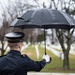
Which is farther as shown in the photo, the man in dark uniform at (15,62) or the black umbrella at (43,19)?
the black umbrella at (43,19)

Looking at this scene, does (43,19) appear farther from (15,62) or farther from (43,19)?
(15,62)

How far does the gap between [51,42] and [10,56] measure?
11416cm

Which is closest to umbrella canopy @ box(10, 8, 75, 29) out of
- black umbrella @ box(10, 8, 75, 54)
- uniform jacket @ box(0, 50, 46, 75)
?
black umbrella @ box(10, 8, 75, 54)

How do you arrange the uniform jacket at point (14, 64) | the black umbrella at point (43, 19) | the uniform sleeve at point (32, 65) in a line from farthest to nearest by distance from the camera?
the black umbrella at point (43, 19)
the uniform sleeve at point (32, 65)
the uniform jacket at point (14, 64)

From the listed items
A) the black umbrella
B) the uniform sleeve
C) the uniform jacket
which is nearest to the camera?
the uniform jacket

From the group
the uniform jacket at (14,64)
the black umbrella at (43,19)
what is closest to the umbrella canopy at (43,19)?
the black umbrella at (43,19)

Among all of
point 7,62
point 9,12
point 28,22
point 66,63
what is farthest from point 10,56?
point 9,12

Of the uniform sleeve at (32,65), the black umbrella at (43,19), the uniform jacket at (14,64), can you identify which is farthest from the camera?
the black umbrella at (43,19)

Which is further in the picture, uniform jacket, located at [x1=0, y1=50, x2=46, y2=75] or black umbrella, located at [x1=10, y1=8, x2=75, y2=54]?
black umbrella, located at [x1=10, y1=8, x2=75, y2=54]

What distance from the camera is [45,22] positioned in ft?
20.8

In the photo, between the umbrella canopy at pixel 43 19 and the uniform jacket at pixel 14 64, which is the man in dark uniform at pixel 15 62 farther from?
the umbrella canopy at pixel 43 19

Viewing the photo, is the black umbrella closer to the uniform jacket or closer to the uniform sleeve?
the uniform sleeve

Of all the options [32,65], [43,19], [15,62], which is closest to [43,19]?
[43,19]

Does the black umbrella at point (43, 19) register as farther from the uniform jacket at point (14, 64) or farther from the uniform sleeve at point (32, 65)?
the uniform jacket at point (14, 64)
